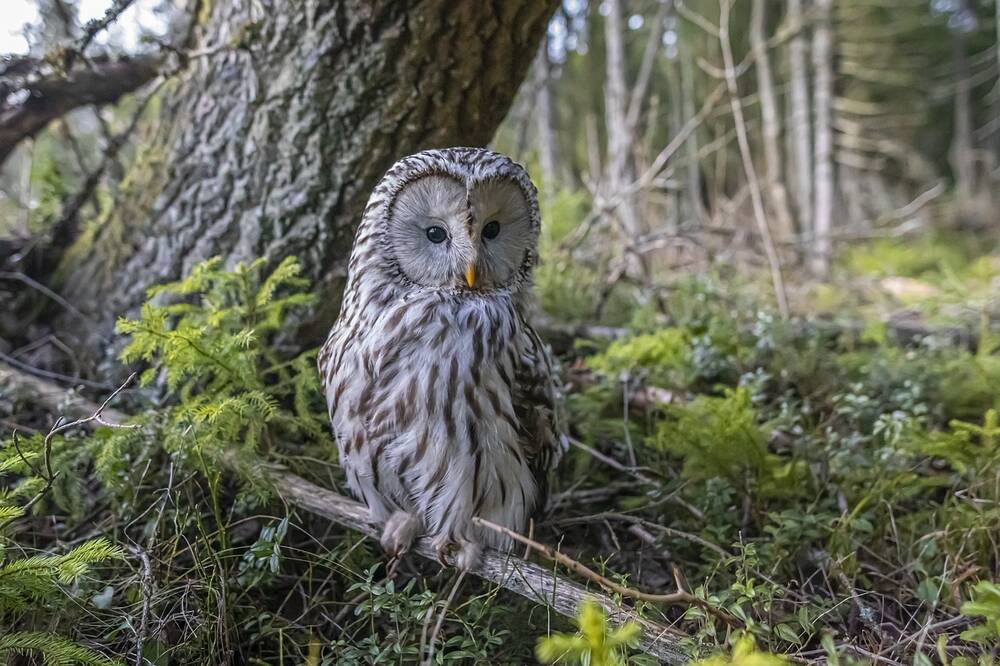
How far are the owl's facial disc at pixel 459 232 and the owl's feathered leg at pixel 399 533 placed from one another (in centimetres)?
76

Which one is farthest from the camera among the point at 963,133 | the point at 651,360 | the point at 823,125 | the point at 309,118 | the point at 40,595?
the point at 963,133

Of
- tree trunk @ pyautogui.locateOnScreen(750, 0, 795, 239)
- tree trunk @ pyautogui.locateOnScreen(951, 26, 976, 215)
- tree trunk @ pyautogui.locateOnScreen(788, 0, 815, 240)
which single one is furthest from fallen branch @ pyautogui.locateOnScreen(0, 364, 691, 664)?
tree trunk @ pyautogui.locateOnScreen(951, 26, 976, 215)

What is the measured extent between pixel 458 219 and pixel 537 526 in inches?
47.0

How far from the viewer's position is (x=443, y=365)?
209 cm

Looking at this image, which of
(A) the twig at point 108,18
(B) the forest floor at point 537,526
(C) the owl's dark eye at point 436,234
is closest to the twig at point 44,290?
(B) the forest floor at point 537,526

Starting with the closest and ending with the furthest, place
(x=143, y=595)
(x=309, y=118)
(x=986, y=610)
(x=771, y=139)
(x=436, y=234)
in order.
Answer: (x=986, y=610) → (x=143, y=595) → (x=436, y=234) → (x=309, y=118) → (x=771, y=139)

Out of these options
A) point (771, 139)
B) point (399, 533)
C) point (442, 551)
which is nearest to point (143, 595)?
point (399, 533)

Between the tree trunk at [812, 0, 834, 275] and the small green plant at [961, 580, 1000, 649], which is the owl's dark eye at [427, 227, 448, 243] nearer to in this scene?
the small green plant at [961, 580, 1000, 649]

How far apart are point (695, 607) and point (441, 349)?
3.30 feet

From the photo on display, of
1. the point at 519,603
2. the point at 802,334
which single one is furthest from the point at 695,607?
the point at 802,334

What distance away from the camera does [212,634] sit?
184 cm

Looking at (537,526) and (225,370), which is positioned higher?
(225,370)

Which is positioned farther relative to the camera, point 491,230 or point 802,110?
point 802,110

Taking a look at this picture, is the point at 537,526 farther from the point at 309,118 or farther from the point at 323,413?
the point at 309,118
